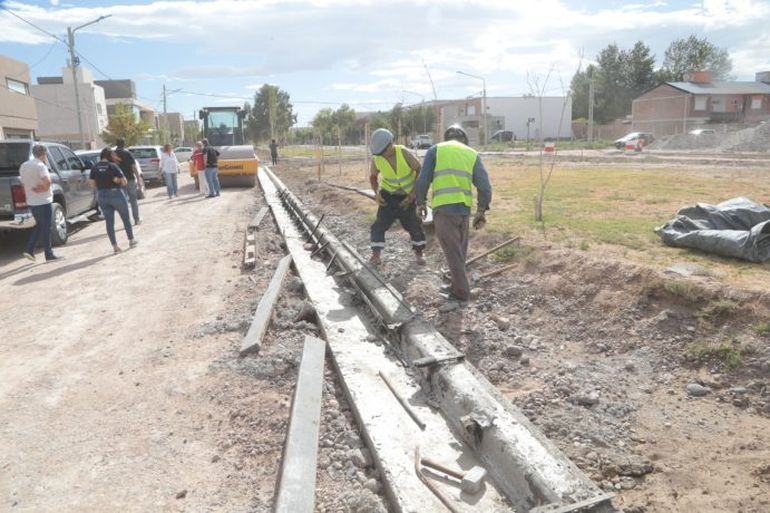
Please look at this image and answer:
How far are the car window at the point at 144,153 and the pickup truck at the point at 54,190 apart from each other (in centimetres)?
1026

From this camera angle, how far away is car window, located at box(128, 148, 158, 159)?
888 inches

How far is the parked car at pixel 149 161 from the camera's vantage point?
878 inches

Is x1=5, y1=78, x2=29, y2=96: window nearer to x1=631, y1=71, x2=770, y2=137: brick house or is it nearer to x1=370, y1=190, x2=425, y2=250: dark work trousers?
x1=370, y1=190, x2=425, y2=250: dark work trousers

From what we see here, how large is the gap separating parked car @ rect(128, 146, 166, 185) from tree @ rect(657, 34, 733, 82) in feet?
283

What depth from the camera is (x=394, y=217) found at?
25.6ft

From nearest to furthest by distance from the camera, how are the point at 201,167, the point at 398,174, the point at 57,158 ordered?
the point at 398,174
the point at 57,158
the point at 201,167

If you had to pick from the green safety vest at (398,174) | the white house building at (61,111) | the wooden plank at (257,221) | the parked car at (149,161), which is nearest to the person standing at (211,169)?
the wooden plank at (257,221)

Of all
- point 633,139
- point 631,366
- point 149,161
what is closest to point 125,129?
point 149,161

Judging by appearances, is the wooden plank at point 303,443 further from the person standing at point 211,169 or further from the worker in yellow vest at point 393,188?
the person standing at point 211,169

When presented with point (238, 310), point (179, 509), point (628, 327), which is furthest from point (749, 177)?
point (179, 509)

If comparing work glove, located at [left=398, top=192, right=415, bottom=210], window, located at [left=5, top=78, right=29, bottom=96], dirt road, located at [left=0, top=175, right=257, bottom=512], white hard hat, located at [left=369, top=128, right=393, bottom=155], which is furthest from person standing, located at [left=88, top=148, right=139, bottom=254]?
window, located at [left=5, top=78, right=29, bottom=96]

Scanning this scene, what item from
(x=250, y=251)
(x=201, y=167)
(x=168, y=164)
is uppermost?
(x=168, y=164)

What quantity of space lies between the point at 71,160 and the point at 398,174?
794 cm

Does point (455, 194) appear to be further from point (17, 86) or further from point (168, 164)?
point (17, 86)
